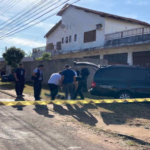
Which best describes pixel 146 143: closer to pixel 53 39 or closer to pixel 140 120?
pixel 140 120

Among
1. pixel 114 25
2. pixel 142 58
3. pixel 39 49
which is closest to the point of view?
pixel 142 58

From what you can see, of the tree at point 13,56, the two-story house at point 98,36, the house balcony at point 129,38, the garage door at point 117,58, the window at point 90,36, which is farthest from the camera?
the window at point 90,36

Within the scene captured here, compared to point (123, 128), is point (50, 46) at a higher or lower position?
higher

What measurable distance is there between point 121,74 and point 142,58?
966 centimetres

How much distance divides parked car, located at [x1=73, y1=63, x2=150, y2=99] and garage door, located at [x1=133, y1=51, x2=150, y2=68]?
353 inches

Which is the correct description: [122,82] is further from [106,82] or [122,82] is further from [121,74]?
[106,82]

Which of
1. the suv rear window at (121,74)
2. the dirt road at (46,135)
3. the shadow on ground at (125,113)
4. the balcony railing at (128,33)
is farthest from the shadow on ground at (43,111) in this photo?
the balcony railing at (128,33)

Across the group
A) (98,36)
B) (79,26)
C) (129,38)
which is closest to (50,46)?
(79,26)

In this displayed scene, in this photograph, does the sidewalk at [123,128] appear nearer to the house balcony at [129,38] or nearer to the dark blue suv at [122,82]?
the dark blue suv at [122,82]

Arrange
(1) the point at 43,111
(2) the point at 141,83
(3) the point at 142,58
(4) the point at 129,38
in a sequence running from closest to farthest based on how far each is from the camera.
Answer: (1) the point at 43,111
(2) the point at 141,83
(3) the point at 142,58
(4) the point at 129,38

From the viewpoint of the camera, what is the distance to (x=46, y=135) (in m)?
5.82

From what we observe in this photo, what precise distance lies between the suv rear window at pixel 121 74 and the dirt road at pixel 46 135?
11.7ft

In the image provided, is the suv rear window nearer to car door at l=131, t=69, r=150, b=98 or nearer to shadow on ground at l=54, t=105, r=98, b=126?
car door at l=131, t=69, r=150, b=98

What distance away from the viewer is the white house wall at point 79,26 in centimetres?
2503
